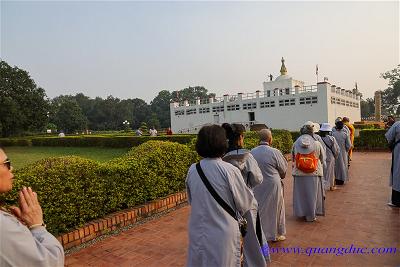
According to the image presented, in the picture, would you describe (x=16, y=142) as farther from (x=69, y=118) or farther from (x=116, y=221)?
(x=116, y=221)

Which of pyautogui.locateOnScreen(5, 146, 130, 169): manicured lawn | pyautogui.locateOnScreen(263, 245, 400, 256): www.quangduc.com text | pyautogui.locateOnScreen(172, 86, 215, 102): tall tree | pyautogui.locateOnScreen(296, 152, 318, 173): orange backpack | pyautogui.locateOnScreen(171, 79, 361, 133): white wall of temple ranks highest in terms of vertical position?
pyautogui.locateOnScreen(172, 86, 215, 102): tall tree

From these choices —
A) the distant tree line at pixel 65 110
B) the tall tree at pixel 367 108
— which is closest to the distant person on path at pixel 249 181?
the distant tree line at pixel 65 110

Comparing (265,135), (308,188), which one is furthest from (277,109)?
(265,135)

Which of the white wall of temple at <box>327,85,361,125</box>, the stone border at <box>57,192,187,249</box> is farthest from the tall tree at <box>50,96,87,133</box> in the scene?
the stone border at <box>57,192,187,249</box>

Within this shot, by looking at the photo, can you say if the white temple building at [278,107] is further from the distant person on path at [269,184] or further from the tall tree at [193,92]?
the tall tree at [193,92]

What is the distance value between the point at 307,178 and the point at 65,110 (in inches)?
2365

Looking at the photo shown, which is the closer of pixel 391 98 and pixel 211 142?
pixel 211 142

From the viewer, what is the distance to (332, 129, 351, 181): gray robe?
25.2 ft

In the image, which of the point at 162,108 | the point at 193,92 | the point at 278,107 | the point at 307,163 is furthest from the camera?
the point at 193,92

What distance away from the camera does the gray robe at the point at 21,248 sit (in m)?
1.36

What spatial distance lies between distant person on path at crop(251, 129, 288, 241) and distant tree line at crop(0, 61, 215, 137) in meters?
37.6

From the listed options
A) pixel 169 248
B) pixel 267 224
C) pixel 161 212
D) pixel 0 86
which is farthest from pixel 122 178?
pixel 0 86

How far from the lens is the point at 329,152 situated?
7.03 metres

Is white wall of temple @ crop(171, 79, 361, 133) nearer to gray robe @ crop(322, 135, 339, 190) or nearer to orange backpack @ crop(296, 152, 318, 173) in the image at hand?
gray robe @ crop(322, 135, 339, 190)
